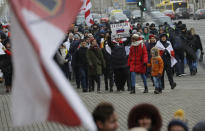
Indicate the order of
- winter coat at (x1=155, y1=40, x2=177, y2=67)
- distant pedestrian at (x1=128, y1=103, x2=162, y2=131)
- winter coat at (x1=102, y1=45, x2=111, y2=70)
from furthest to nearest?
winter coat at (x1=102, y1=45, x2=111, y2=70)
winter coat at (x1=155, y1=40, x2=177, y2=67)
distant pedestrian at (x1=128, y1=103, x2=162, y2=131)

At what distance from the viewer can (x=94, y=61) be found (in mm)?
16328

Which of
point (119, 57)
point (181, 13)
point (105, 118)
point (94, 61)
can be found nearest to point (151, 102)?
point (119, 57)

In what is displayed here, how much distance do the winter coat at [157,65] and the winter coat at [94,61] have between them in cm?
171

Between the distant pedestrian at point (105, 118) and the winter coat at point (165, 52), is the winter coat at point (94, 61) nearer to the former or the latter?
the winter coat at point (165, 52)

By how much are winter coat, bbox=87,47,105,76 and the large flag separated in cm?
1277

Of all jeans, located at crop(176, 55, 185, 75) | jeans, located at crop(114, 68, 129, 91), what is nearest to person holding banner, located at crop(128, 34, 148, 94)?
jeans, located at crop(114, 68, 129, 91)

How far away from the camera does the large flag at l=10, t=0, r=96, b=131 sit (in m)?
3.13

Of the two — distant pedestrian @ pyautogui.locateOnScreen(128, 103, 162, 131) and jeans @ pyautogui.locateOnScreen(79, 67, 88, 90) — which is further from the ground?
distant pedestrian @ pyautogui.locateOnScreen(128, 103, 162, 131)

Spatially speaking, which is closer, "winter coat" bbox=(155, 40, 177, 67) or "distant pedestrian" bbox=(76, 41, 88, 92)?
"winter coat" bbox=(155, 40, 177, 67)

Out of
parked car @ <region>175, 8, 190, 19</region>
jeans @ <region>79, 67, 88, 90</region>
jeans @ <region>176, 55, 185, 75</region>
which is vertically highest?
jeans @ <region>79, 67, 88, 90</region>

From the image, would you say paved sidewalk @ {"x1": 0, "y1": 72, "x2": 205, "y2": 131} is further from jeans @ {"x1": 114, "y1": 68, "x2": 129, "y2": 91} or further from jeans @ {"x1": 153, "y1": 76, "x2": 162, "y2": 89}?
jeans @ {"x1": 114, "y1": 68, "x2": 129, "y2": 91}

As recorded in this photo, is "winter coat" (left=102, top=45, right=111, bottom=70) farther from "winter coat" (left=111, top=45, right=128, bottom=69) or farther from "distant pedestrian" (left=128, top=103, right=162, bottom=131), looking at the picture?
"distant pedestrian" (left=128, top=103, right=162, bottom=131)

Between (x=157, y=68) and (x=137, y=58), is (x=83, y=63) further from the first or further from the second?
(x=157, y=68)

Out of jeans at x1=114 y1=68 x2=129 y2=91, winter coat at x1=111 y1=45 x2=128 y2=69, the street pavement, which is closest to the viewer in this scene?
the street pavement
